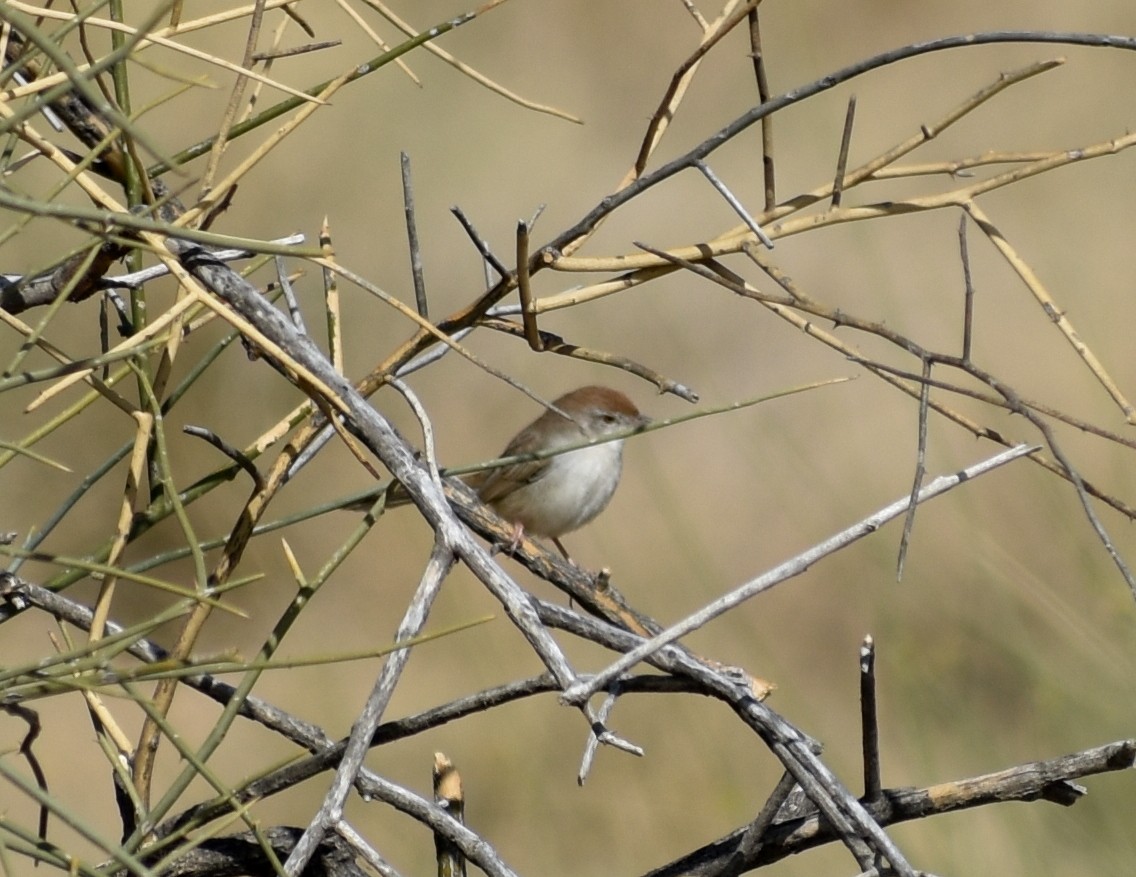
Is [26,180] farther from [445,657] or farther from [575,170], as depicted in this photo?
[575,170]

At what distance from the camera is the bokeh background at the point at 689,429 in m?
6.11

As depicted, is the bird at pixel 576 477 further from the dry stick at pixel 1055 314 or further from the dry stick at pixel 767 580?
the dry stick at pixel 767 580

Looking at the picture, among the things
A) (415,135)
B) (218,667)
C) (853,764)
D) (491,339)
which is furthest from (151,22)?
(415,135)

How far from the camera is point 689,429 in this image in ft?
30.1

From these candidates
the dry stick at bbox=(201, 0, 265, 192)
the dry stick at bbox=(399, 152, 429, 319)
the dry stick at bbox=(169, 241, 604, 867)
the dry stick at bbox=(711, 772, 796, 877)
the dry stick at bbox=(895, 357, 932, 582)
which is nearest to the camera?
the dry stick at bbox=(169, 241, 604, 867)

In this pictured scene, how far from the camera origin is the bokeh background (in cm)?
611

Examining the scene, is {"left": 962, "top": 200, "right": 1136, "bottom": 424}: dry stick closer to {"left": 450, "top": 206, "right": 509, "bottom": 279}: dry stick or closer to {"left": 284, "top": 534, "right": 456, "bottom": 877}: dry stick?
{"left": 450, "top": 206, "right": 509, "bottom": 279}: dry stick

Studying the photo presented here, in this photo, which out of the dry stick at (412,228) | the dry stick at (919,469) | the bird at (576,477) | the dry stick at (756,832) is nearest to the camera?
the dry stick at (919,469)

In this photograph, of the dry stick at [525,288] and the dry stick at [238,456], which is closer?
the dry stick at [525,288]

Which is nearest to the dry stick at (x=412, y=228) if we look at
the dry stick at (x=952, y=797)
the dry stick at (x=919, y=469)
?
the dry stick at (x=919, y=469)

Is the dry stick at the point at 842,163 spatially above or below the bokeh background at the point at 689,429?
below

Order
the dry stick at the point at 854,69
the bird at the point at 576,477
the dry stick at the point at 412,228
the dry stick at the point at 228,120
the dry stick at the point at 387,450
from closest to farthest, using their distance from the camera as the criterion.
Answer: the dry stick at the point at 387,450 → the dry stick at the point at 854,69 → the dry stick at the point at 228,120 → the dry stick at the point at 412,228 → the bird at the point at 576,477

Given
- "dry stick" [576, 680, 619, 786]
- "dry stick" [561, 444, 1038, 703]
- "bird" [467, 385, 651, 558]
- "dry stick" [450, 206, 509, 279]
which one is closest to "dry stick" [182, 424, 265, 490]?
"dry stick" [450, 206, 509, 279]

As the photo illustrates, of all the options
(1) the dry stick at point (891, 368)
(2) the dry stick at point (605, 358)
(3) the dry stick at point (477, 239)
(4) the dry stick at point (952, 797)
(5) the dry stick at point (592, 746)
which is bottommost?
(4) the dry stick at point (952, 797)
